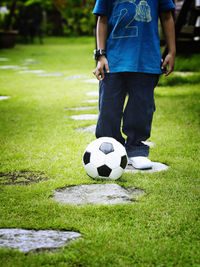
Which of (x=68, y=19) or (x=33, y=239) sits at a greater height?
(x=68, y=19)

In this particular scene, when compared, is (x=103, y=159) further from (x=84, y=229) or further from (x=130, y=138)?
(x=84, y=229)

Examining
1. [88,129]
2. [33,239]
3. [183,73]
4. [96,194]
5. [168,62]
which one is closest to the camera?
[33,239]

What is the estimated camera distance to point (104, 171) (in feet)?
8.01

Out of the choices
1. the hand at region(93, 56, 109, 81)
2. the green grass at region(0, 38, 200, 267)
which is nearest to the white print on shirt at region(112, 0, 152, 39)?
the hand at region(93, 56, 109, 81)

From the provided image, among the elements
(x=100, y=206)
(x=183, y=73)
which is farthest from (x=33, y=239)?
(x=183, y=73)

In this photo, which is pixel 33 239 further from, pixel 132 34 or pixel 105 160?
pixel 132 34

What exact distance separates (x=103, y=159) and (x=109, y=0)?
1098mm

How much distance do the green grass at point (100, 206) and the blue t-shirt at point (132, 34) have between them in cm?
78

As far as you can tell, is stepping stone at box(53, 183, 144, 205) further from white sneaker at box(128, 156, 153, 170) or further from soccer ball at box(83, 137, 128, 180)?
white sneaker at box(128, 156, 153, 170)

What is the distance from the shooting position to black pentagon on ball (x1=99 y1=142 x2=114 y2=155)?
2.46 meters

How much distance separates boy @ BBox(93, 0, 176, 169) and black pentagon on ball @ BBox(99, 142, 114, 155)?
10.5 inches

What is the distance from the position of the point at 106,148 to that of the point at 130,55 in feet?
2.17

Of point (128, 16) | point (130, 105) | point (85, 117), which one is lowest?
point (85, 117)

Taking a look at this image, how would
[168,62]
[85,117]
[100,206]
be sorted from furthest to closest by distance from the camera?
1. [85,117]
2. [168,62]
3. [100,206]
